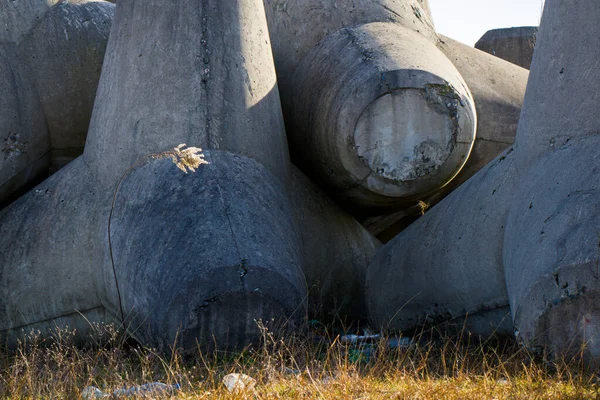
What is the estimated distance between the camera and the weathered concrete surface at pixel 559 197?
10.9 feet

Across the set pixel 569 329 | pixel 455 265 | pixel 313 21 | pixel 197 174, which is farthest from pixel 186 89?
pixel 569 329

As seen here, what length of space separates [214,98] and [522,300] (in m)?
1.98

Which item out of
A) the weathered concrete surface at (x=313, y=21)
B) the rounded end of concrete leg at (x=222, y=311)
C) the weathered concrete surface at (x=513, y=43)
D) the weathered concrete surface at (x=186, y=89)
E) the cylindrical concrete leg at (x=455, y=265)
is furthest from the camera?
the weathered concrete surface at (x=513, y=43)

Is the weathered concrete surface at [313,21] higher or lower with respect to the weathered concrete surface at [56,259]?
higher

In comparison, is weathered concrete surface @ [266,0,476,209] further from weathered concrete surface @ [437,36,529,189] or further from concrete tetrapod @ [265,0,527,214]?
weathered concrete surface @ [437,36,529,189]

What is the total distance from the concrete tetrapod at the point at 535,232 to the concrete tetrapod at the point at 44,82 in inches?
86.4

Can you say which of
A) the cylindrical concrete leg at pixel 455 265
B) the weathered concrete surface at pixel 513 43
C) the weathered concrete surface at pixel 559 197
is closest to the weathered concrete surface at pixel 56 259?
the cylindrical concrete leg at pixel 455 265

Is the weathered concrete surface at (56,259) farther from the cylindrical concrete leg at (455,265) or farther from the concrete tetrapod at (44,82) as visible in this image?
the cylindrical concrete leg at (455,265)

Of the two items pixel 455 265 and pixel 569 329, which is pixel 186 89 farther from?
pixel 569 329

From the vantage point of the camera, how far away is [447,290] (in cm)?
441

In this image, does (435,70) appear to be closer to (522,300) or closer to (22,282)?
(522,300)

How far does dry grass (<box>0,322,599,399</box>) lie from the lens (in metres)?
3.23

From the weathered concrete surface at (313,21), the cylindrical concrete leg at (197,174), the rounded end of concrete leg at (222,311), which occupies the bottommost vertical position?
the rounded end of concrete leg at (222,311)

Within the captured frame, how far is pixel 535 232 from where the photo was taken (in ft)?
12.0
